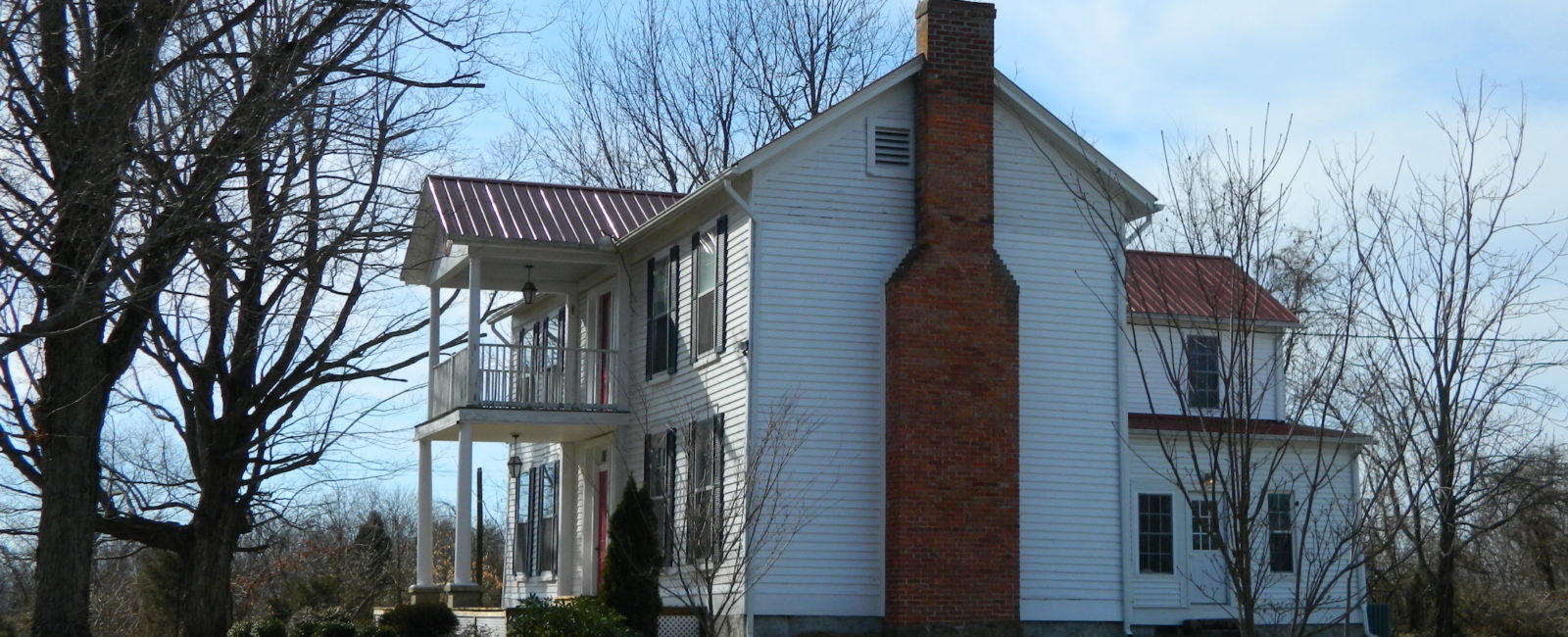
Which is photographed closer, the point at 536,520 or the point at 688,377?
the point at 688,377

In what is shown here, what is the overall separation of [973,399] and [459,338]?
374 inches

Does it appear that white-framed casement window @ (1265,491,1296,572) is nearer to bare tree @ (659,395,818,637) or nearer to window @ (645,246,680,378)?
bare tree @ (659,395,818,637)

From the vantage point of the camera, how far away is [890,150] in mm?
19750

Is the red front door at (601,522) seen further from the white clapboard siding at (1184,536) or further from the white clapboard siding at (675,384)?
the white clapboard siding at (1184,536)

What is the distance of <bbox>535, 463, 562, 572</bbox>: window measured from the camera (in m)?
26.3

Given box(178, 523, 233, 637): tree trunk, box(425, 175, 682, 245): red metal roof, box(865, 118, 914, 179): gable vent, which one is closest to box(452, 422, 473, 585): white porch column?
box(425, 175, 682, 245): red metal roof

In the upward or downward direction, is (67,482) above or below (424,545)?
above

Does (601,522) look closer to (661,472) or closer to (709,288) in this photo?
(661,472)

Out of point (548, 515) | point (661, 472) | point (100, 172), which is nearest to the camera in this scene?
point (100, 172)

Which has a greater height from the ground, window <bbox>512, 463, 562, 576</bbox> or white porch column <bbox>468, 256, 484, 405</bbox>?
white porch column <bbox>468, 256, 484, 405</bbox>

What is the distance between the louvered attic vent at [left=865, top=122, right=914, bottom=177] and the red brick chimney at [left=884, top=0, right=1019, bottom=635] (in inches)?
6.4

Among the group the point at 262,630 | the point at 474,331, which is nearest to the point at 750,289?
the point at 474,331

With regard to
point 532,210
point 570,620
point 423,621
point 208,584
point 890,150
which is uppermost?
point 890,150

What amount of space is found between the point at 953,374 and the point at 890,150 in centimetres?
295
